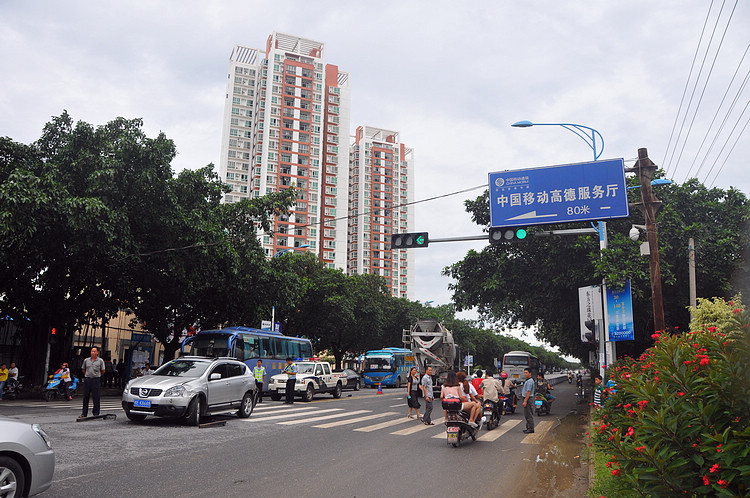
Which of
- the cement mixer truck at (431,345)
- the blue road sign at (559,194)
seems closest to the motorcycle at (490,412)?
the blue road sign at (559,194)

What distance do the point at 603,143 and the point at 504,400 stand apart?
10284 mm

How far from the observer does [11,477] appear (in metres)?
5.29

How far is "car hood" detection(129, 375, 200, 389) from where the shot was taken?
42.9 feet

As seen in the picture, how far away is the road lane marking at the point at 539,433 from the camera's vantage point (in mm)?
13171

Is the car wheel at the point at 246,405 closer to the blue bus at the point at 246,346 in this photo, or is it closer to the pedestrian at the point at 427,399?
the pedestrian at the point at 427,399

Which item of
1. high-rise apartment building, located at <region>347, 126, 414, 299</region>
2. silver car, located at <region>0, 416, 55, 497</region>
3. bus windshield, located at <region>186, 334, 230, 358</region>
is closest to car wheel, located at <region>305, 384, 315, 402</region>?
bus windshield, located at <region>186, 334, 230, 358</region>

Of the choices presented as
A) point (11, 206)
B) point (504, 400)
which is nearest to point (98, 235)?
point (11, 206)

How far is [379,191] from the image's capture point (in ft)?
415

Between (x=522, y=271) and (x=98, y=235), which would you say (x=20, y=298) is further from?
(x=522, y=271)

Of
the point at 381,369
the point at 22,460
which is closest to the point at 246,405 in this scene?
the point at 22,460

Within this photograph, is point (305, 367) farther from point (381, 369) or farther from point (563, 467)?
point (381, 369)

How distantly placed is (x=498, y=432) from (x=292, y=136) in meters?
84.3

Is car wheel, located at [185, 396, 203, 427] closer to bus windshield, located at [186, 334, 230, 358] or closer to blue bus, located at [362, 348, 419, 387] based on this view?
bus windshield, located at [186, 334, 230, 358]

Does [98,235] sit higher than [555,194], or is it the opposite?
[555,194]
